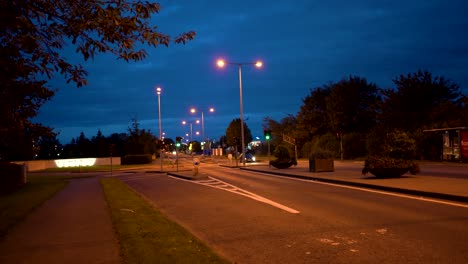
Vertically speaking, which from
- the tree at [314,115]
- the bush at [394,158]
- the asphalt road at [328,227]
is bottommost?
the asphalt road at [328,227]

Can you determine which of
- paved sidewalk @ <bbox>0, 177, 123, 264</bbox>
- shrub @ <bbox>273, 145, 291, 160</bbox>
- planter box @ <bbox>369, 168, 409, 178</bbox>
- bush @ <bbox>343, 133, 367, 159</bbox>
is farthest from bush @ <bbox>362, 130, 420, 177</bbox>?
bush @ <bbox>343, 133, 367, 159</bbox>

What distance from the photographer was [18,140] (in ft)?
67.9

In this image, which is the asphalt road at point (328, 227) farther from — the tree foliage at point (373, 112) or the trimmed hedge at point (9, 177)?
the tree foliage at point (373, 112)

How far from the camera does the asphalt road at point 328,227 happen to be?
796 cm

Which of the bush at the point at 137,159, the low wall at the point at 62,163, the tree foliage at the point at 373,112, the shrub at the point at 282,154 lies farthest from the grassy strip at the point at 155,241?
the bush at the point at 137,159

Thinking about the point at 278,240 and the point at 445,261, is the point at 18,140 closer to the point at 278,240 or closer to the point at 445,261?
the point at 278,240

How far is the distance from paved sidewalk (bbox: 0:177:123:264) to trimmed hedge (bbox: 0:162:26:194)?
11.6 meters

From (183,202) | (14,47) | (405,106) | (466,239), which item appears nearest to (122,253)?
(14,47)

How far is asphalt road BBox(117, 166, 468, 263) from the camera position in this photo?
796cm

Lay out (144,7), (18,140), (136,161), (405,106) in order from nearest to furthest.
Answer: (144,7)
(18,140)
(405,106)
(136,161)

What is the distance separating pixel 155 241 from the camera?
30.3 feet

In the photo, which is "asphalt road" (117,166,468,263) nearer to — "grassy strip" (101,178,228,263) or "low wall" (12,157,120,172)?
"grassy strip" (101,178,228,263)

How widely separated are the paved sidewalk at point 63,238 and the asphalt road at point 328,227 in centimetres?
193

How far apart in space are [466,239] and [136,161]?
66.7m
